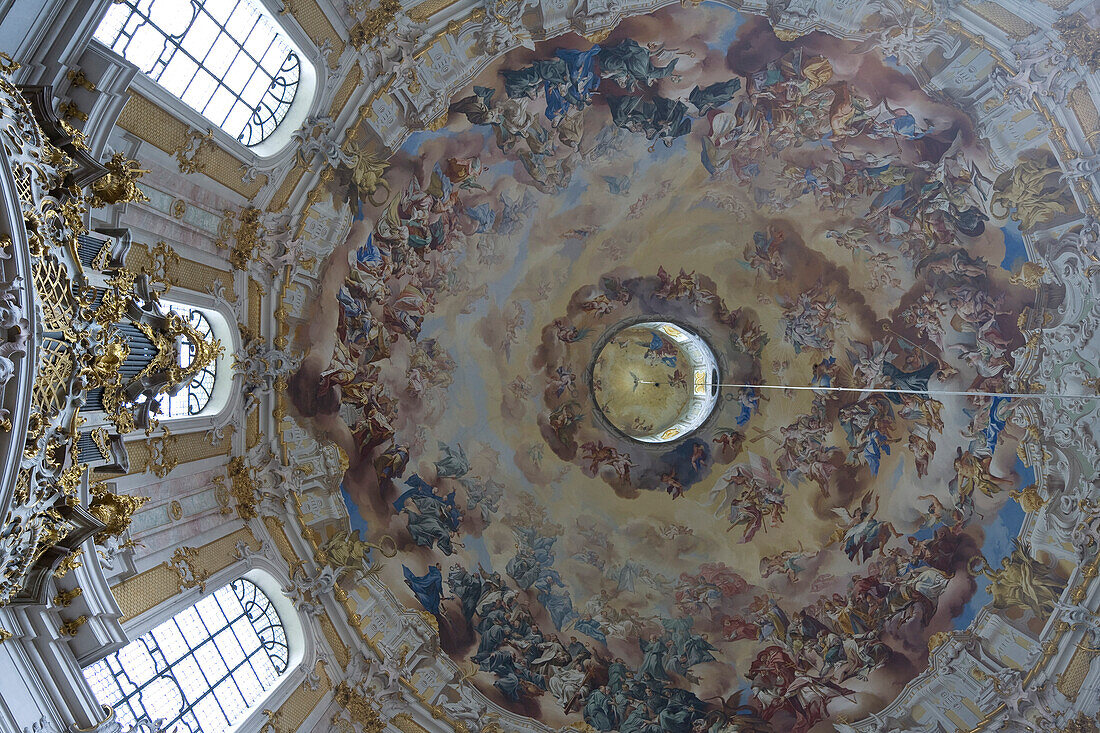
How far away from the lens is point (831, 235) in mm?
15734

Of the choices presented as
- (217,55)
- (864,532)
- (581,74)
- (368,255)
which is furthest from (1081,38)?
(217,55)

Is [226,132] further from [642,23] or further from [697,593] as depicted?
[697,593]

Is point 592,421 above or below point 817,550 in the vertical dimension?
above

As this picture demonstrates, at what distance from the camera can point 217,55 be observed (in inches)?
447

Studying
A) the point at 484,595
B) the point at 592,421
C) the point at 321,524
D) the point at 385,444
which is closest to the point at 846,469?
the point at 592,421

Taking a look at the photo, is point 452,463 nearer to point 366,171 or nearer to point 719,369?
point 366,171

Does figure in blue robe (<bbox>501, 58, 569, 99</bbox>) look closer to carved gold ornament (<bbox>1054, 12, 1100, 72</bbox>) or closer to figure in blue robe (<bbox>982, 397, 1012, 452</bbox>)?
carved gold ornament (<bbox>1054, 12, 1100, 72</bbox>)

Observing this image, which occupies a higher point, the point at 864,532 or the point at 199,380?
the point at 199,380

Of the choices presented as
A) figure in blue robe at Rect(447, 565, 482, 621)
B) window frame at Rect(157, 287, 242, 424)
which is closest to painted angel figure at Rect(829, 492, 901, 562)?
figure in blue robe at Rect(447, 565, 482, 621)

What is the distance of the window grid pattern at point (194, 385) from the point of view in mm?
11453

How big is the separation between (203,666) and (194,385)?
15.0 feet

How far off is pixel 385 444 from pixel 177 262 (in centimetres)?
571

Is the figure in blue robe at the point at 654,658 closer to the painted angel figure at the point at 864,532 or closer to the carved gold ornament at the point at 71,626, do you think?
the painted angel figure at the point at 864,532

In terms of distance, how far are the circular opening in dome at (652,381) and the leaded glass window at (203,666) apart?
29.0 ft
